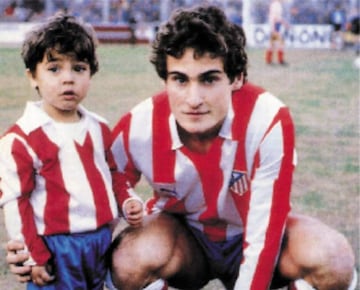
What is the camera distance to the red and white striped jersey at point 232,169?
9.85ft

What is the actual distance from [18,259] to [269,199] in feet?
3.13

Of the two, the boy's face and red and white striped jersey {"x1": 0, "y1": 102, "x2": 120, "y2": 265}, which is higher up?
the boy's face

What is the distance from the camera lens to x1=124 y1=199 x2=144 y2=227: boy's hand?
125 inches

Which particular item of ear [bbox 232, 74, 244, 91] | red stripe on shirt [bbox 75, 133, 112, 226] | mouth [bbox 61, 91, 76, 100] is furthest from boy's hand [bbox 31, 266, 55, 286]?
ear [bbox 232, 74, 244, 91]

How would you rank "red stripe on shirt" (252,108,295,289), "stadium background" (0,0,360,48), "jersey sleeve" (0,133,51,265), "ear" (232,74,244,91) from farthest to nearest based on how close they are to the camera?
"stadium background" (0,0,360,48) < "ear" (232,74,244,91) < "red stripe on shirt" (252,108,295,289) < "jersey sleeve" (0,133,51,265)

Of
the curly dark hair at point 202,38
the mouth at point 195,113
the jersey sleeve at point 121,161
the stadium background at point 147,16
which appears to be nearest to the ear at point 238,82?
the curly dark hair at point 202,38

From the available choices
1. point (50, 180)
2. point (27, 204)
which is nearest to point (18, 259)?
point (27, 204)

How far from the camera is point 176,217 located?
11.1ft

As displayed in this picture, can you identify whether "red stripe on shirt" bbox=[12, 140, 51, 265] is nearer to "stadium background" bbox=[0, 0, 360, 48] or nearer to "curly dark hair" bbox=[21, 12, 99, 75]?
"curly dark hair" bbox=[21, 12, 99, 75]

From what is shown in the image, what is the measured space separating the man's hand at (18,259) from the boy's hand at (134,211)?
0.45 m

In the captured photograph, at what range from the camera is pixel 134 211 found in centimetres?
318

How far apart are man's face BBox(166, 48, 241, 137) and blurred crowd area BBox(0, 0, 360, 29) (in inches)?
965

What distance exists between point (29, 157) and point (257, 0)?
2624cm

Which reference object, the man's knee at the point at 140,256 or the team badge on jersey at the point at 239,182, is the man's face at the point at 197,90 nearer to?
the team badge on jersey at the point at 239,182
